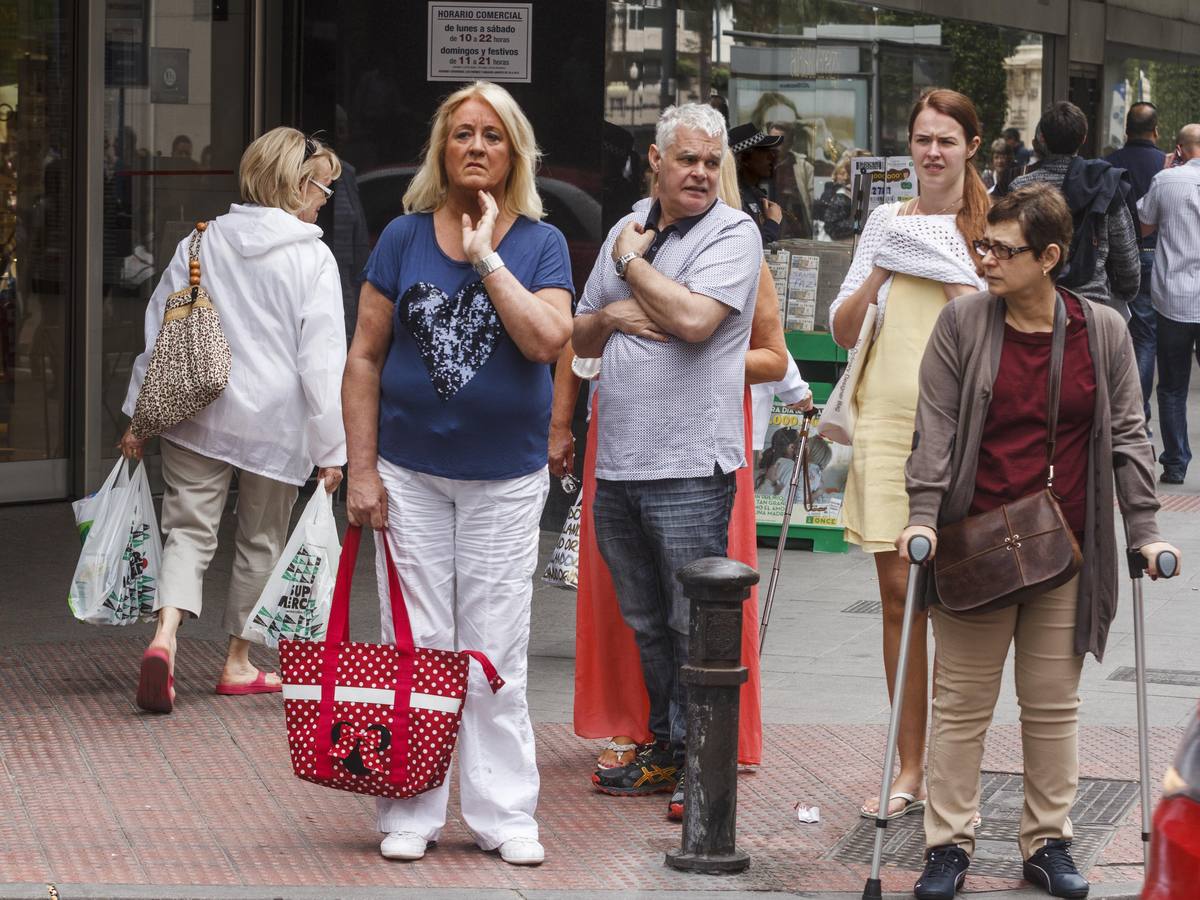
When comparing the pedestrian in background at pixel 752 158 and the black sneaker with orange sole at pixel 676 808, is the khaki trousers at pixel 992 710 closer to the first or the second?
the black sneaker with orange sole at pixel 676 808

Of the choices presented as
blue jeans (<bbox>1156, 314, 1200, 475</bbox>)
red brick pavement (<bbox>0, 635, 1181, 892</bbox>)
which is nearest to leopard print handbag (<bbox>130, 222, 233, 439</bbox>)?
red brick pavement (<bbox>0, 635, 1181, 892</bbox>)

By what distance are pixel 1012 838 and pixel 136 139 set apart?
7305mm

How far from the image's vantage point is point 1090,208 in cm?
1045

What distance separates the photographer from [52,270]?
11.2m

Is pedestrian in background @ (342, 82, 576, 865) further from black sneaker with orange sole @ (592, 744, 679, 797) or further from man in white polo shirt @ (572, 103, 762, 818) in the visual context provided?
black sneaker with orange sole @ (592, 744, 679, 797)

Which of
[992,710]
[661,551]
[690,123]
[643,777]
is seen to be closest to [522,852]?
[643,777]

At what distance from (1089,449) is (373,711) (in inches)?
77.3

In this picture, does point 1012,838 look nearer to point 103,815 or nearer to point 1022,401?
point 1022,401

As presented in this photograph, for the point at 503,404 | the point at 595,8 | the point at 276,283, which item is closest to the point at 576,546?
the point at 276,283

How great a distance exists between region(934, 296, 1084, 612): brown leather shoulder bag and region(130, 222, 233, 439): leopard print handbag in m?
2.91

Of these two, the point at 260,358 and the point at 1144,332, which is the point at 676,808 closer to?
the point at 260,358

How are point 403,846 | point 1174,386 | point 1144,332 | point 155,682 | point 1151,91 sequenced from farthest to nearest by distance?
point 1151,91 → point 1144,332 → point 1174,386 → point 155,682 → point 403,846

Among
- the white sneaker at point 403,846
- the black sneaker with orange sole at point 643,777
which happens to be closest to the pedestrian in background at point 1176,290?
the black sneaker with orange sole at point 643,777

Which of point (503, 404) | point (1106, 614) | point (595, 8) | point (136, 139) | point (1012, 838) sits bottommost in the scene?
point (1012, 838)
